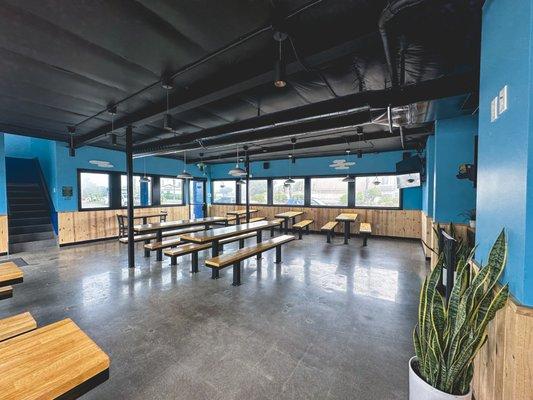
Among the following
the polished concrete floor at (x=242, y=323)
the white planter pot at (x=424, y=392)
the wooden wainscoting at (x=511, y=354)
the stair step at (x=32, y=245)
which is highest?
the wooden wainscoting at (x=511, y=354)

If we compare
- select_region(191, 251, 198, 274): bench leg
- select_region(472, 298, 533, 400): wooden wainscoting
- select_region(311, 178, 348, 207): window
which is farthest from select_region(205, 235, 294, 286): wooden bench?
select_region(311, 178, 348, 207): window

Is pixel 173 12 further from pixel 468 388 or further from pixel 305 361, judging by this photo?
pixel 468 388

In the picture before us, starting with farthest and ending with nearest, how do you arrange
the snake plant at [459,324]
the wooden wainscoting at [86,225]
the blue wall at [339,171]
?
the blue wall at [339,171]
the wooden wainscoting at [86,225]
the snake plant at [459,324]

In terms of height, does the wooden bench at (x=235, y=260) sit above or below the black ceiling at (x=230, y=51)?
below

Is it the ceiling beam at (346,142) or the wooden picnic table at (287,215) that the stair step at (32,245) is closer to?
the ceiling beam at (346,142)

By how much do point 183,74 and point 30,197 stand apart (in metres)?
7.82

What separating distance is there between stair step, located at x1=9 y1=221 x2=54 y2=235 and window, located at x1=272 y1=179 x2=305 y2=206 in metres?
7.76

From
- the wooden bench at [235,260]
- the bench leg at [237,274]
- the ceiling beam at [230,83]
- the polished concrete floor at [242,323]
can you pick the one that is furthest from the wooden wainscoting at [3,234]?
the bench leg at [237,274]

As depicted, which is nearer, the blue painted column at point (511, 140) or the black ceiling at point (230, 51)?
the blue painted column at point (511, 140)

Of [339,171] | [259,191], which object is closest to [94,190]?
[259,191]

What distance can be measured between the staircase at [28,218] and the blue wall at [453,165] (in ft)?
32.1

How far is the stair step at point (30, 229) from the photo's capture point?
20.8ft

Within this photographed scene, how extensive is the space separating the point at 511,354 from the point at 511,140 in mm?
1103

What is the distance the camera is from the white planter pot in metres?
1.28
